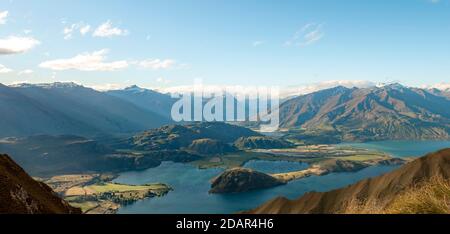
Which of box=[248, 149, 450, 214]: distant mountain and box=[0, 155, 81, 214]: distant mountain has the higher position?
box=[0, 155, 81, 214]: distant mountain

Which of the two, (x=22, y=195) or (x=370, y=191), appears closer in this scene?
(x=22, y=195)

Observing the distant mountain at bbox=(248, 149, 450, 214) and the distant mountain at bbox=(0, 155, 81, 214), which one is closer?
the distant mountain at bbox=(0, 155, 81, 214)

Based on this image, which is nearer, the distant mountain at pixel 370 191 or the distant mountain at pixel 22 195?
the distant mountain at pixel 22 195

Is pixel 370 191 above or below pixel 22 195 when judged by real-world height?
below
